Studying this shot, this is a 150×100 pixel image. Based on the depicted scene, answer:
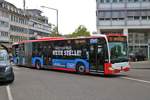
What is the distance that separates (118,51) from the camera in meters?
24.1

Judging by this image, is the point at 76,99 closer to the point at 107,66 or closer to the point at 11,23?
the point at 107,66

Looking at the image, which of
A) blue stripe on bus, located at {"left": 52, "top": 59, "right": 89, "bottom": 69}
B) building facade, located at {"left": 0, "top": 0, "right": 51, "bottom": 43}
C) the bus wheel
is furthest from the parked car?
building facade, located at {"left": 0, "top": 0, "right": 51, "bottom": 43}

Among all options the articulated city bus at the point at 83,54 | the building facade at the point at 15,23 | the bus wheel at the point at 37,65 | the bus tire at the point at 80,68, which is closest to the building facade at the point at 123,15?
the articulated city bus at the point at 83,54

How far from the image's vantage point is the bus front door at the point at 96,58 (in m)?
24.0

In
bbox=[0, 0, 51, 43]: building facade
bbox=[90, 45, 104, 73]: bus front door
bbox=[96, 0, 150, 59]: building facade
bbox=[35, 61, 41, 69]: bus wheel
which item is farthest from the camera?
bbox=[0, 0, 51, 43]: building facade

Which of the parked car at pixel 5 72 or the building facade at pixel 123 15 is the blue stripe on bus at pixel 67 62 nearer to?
the parked car at pixel 5 72

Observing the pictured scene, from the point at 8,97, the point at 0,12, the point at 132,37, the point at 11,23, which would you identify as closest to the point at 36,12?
the point at 11,23

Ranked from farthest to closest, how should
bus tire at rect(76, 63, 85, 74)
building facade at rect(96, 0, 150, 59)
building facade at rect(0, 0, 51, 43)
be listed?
building facade at rect(0, 0, 51, 43), building facade at rect(96, 0, 150, 59), bus tire at rect(76, 63, 85, 74)

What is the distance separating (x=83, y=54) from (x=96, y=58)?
5.95ft

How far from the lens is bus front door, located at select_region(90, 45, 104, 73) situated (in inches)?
946

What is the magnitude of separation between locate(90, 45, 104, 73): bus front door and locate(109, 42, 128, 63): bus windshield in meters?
0.71

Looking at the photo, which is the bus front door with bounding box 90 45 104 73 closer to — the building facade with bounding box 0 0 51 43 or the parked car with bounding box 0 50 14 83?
the parked car with bounding box 0 50 14 83

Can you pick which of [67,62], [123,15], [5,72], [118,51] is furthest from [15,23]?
[5,72]

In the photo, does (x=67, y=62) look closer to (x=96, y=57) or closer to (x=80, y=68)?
(x=80, y=68)
